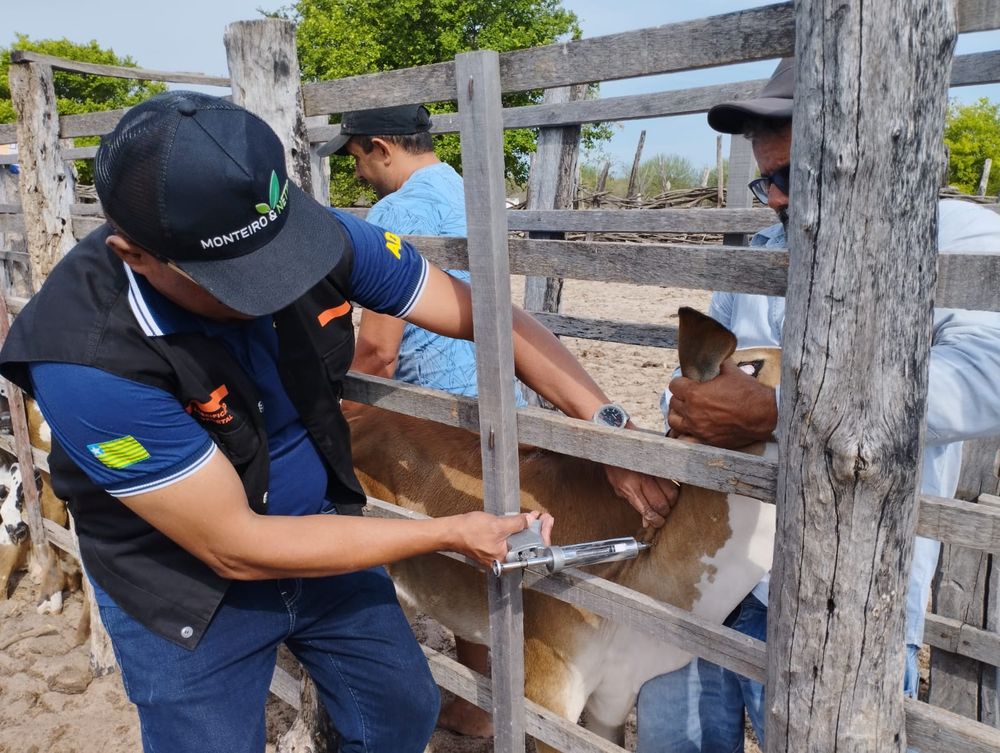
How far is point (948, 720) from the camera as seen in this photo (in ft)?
5.24

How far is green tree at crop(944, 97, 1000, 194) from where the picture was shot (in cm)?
2477

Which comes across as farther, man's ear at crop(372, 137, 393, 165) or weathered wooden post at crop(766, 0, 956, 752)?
man's ear at crop(372, 137, 393, 165)

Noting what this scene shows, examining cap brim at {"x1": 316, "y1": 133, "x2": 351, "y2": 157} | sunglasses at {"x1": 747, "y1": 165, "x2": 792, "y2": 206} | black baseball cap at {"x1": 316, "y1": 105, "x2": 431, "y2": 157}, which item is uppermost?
black baseball cap at {"x1": 316, "y1": 105, "x2": 431, "y2": 157}

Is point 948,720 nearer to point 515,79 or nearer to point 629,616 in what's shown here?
point 629,616

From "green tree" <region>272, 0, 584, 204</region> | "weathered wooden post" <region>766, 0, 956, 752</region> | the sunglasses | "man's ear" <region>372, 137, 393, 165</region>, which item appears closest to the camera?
"weathered wooden post" <region>766, 0, 956, 752</region>

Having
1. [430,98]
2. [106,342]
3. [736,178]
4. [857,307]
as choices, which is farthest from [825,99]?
[736,178]

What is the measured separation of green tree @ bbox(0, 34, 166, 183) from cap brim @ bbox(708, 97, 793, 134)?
25478 mm

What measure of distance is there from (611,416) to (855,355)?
82 centimetres

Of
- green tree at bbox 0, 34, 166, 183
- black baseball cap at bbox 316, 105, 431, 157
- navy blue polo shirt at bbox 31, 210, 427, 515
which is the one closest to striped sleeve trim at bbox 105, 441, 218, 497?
navy blue polo shirt at bbox 31, 210, 427, 515

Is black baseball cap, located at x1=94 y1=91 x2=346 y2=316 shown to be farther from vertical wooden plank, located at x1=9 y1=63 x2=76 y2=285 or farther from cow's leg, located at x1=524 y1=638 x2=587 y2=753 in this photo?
vertical wooden plank, located at x1=9 y1=63 x2=76 y2=285

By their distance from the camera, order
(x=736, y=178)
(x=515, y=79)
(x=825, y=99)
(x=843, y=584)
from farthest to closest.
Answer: (x=736, y=178) → (x=515, y=79) → (x=843, y=584) → (x=825, y=99)

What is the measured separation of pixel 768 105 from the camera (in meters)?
2.01

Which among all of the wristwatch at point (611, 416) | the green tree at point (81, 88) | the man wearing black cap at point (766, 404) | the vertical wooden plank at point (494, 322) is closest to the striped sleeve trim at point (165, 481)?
the vertical wooden plank at point (494, 322)

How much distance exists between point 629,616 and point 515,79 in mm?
1307
